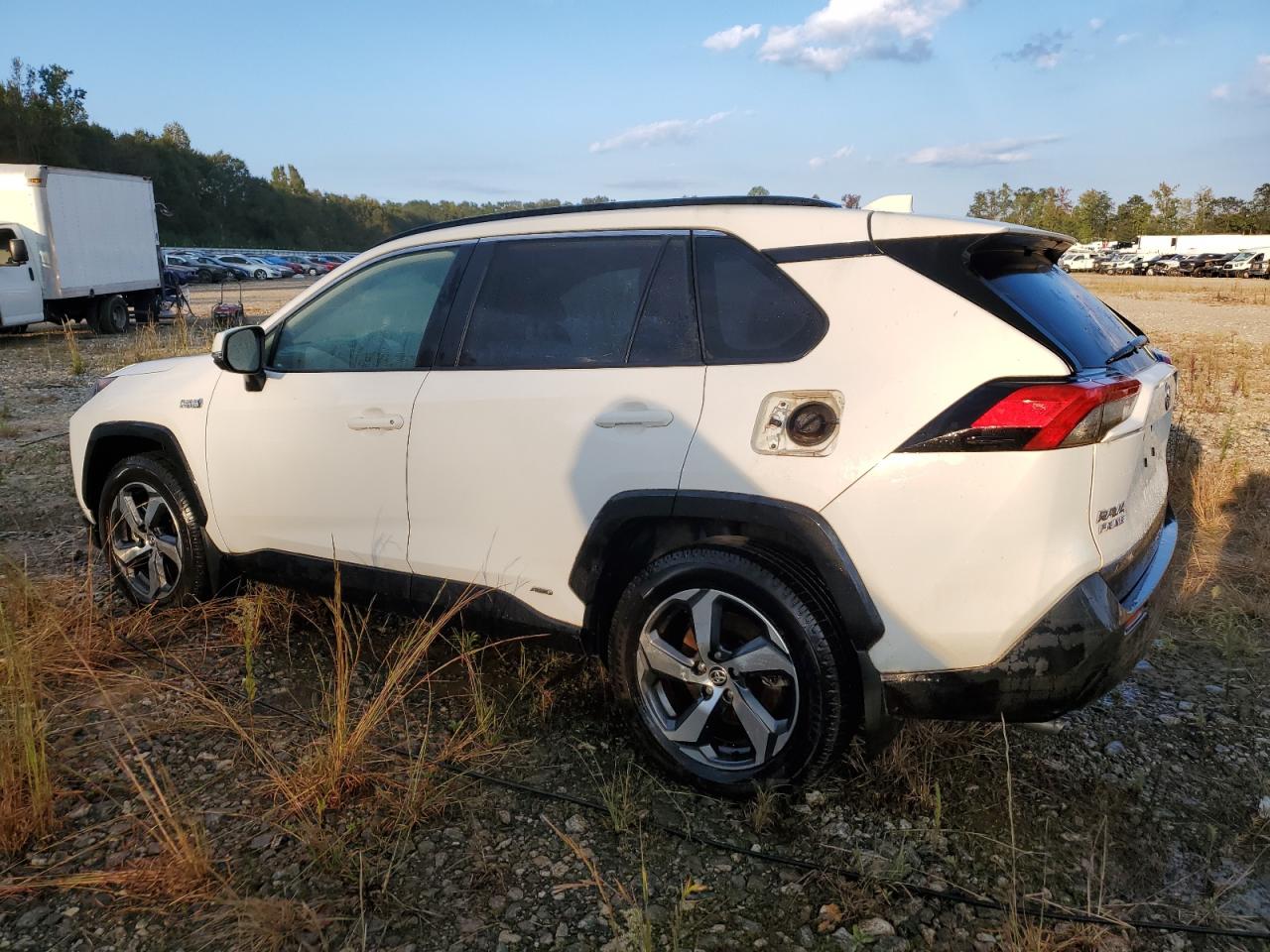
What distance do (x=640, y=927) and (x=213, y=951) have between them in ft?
3.41

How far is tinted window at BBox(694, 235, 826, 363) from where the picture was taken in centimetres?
265

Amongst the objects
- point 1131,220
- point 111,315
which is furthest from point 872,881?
point 1131,220

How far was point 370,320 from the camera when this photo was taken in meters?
3.59

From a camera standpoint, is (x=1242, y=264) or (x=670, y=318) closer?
(x=670, y=318)

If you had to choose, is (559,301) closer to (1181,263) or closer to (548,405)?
(548,405)

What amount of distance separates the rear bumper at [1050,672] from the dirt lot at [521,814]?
0.18m

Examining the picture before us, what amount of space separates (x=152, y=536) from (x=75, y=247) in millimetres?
16727

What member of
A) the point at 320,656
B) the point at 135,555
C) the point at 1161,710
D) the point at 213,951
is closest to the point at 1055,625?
the point at 1161,710

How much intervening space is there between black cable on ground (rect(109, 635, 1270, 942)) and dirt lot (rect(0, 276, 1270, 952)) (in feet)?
0.04

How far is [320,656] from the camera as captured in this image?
153 inches

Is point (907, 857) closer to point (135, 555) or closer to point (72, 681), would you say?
point (72, 681)

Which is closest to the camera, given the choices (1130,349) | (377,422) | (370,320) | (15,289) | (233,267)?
(1130,349)

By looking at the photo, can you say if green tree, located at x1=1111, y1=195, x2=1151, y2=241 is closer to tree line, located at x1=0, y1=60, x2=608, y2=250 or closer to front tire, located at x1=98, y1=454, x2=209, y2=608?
tree line, located at x1=0, y1=60, x2=608, y2=250

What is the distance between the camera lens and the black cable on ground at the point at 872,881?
2266 mm
